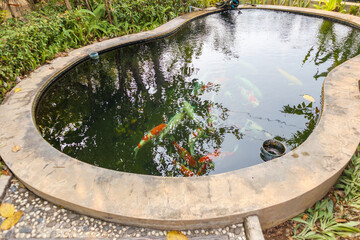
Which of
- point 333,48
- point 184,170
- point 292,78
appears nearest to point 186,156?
point 184,170

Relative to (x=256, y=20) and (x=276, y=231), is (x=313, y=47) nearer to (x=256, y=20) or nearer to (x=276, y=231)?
(x=256, y=20)

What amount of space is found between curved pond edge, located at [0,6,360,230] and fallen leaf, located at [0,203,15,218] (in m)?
0.22

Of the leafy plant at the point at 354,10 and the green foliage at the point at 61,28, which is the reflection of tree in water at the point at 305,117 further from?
the leafy plant at the point at 354,10

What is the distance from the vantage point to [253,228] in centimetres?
180

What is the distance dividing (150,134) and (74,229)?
1.59 m

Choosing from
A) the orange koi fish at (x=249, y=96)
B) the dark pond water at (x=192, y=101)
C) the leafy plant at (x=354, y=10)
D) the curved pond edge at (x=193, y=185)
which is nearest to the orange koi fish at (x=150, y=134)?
the dark pond water at (x=192, y=101)

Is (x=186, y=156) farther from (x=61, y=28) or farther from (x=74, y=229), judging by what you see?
(x=61, y=28)

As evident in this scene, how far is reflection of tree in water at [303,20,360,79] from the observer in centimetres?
520

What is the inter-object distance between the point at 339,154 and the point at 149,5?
6.86 meters

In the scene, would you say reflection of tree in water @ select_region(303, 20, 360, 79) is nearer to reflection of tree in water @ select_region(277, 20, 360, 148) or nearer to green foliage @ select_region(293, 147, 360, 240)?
reflection of tree in water @ select_region(277, 20, 360, 148)

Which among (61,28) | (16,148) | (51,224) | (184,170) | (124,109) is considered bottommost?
(184,170)

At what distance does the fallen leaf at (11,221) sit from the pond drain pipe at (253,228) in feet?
6.49

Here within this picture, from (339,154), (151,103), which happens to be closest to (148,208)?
(339,154)

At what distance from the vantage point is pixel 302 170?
214cm
